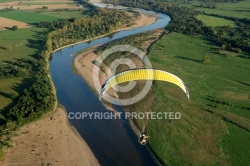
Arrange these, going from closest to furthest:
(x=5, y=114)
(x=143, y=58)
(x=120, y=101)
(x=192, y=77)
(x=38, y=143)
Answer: (x=38, y=143) < (x=5, y=114) < (x=120, y=101) < (x=192, y=77) < (x=143, y=58)

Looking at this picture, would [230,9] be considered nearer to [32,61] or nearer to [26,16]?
[26,16]

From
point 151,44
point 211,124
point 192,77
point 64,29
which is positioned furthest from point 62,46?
point 211,124

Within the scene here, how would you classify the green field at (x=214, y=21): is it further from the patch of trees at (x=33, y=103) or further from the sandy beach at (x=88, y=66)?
the patch of trees at (x=33, y=103)

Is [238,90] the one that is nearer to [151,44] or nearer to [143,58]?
[143,58]

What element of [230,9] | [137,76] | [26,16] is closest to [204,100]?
[137,76]

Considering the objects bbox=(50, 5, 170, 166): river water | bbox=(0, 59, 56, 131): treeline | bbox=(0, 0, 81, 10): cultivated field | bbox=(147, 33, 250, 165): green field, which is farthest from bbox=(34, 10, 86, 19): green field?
bbox=(0, 59, 56, 131): treeline

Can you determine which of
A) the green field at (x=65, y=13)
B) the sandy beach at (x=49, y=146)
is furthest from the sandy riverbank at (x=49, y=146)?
the green field at (x=65, y=13)

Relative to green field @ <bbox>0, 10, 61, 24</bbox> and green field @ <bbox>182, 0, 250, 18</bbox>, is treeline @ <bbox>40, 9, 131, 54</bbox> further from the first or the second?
green field @ <bbox>182, 0, 250, 18</bbox>
